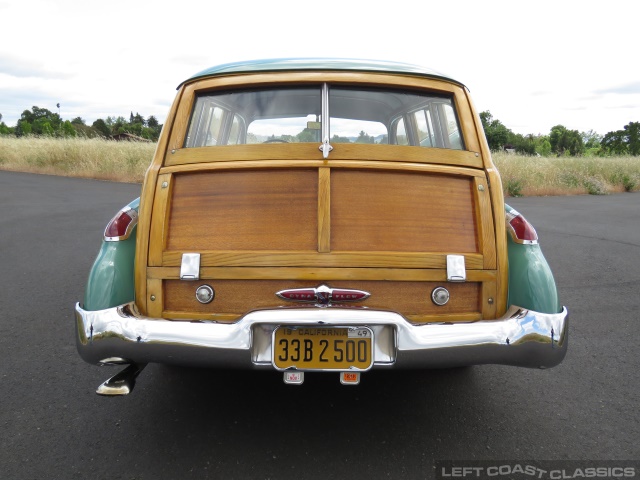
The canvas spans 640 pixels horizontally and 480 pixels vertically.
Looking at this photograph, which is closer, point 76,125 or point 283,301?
point 283,301

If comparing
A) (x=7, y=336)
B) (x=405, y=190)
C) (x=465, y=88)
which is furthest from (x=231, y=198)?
(x=7, y=336)

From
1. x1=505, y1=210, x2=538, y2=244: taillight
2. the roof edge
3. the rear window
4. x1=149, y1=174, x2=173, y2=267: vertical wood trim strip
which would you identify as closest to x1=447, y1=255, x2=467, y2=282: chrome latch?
x1=505, y1=210, x2=538, y2=244: taillight

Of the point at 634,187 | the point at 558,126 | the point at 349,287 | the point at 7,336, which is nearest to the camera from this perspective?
the point at 349,287

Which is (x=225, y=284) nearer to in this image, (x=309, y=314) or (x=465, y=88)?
(x=309, y=314)

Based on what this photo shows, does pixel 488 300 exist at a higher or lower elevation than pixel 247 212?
lower

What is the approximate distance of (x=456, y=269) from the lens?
2316 millimetres

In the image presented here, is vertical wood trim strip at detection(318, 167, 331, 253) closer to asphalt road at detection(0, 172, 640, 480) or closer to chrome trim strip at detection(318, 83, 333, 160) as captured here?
chrome trim strip at detection(318, 83, 333, 160)

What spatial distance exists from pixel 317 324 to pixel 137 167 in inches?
624

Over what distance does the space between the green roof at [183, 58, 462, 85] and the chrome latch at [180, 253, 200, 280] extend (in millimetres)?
960

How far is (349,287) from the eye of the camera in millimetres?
2287

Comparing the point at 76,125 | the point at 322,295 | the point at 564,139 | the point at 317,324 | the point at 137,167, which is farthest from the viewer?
the point at 564,139

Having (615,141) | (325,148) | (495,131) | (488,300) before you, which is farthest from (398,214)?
(615,141)

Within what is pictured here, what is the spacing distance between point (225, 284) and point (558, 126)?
324 ft

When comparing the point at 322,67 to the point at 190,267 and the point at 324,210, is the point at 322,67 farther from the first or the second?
the point at 190,267
